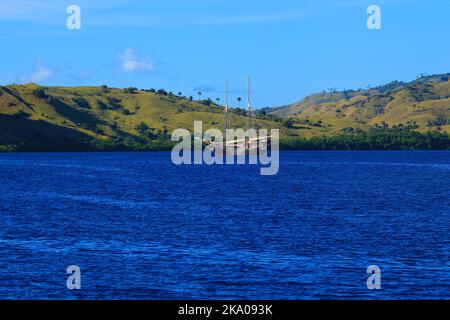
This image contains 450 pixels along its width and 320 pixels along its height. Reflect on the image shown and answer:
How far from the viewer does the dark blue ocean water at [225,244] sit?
52.0 metres

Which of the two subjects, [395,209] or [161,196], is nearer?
[395,209]

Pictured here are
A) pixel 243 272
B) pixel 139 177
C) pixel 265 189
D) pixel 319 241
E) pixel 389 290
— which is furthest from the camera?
pixel 139 177

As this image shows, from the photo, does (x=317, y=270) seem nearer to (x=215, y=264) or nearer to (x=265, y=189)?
(x=215, y=264)

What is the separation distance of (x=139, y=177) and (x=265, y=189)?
166 ft

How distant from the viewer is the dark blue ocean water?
5197 cm

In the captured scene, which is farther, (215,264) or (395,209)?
(395,209)

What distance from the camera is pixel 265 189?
486 feet

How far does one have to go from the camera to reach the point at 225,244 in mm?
70062

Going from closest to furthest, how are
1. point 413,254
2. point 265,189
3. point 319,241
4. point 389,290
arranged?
point 389,290 → point 413,254 → point 319,241 → point 265,189

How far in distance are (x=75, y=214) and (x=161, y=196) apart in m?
33.2

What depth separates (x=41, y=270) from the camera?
188 feet

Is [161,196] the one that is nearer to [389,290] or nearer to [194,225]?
[194,225]
